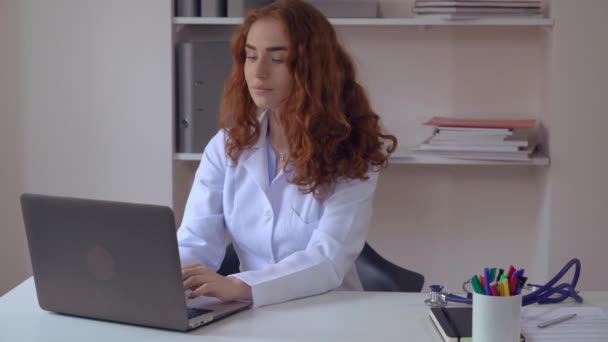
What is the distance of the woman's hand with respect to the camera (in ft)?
5.09

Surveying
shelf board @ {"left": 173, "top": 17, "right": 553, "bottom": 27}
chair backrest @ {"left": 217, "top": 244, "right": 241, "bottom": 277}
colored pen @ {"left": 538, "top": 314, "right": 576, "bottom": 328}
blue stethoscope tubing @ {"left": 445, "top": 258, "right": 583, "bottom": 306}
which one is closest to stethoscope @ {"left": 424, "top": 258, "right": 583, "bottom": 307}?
blue stethoscope tubing @ {"left": 445, "top": 258, "right": 583, "bottom": 306}

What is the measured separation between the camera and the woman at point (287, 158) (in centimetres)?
191

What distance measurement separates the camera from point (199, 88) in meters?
2.72

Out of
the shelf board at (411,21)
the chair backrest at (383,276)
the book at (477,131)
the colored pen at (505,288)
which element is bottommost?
the chair backrest at (383,276)

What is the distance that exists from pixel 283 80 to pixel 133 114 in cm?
98

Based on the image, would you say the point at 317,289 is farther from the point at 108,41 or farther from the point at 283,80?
the point at 108,41

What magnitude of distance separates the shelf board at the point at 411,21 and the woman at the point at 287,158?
605 millimetres

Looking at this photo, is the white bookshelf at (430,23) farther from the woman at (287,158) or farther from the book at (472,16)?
the woman at (287,158)

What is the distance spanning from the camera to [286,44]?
6.35ft

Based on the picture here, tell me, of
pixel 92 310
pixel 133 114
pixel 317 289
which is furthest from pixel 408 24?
pixel 92 310

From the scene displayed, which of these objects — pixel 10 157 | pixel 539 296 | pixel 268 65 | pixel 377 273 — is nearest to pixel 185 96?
pixel 10 157

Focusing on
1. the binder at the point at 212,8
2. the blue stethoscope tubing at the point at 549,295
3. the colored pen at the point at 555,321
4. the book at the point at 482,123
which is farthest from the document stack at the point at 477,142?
the colored pen at the point at 555,321

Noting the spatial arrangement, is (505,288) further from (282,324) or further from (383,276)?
(383,276)

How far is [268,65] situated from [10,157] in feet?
4.34
